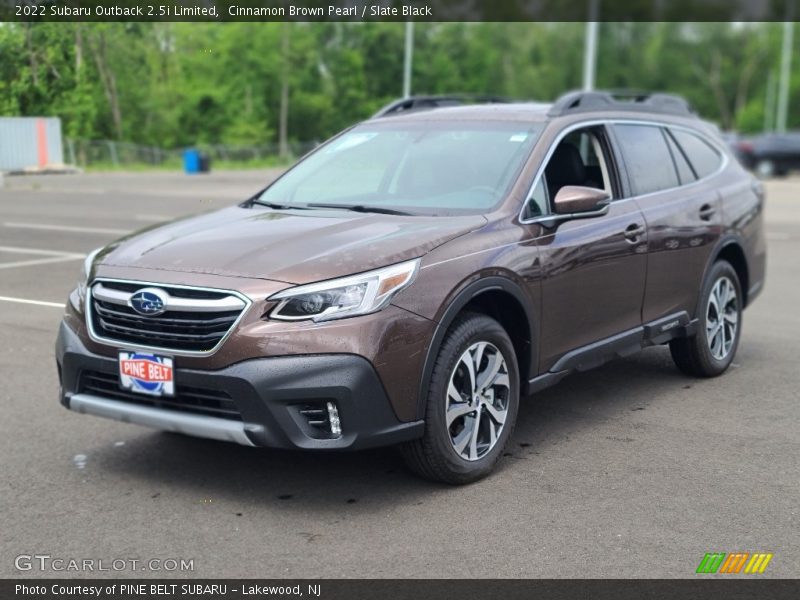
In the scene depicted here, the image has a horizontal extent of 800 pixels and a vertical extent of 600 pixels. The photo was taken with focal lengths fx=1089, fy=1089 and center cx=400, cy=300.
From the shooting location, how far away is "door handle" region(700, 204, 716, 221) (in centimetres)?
682

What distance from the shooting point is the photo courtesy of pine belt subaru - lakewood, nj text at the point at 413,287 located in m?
4.36

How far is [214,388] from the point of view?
436cm

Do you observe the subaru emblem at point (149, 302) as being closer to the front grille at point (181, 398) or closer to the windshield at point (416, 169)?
the front grille at point (181, 398)

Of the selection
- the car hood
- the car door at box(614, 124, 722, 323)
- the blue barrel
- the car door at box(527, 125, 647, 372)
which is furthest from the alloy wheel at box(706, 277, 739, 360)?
the blue barrel

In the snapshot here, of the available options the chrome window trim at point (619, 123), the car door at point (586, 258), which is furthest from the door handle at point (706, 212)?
the car door at point (586, 258)

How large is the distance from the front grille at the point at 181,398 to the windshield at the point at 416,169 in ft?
4.81

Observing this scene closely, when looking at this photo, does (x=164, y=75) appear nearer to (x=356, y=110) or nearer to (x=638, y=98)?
(x=638, y=98)

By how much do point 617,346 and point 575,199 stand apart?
3.33ft

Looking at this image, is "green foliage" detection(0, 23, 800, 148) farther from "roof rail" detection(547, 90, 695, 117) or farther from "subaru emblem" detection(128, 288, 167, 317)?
"subaru emblem" detection(128, 288, 167, 317)

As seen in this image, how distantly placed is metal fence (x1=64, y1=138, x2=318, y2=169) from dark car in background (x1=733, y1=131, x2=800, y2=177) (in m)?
21.0

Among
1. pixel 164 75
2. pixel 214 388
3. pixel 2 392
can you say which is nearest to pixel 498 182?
pixel 214 388

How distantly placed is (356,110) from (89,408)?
7124 centimetres

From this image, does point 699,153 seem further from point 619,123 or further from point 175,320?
point 175,320
